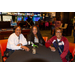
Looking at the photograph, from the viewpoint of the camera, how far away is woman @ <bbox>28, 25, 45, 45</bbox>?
2814 millimetres

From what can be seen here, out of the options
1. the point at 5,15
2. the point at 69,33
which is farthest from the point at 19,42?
the point at 5,15

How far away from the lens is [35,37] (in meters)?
2.89

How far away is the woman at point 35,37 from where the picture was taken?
9.23ft

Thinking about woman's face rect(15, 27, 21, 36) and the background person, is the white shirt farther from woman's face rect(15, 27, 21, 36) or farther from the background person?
the background person

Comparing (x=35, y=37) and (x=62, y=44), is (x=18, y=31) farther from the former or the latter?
(x=62, y=44)

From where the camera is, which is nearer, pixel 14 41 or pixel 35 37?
pixel 14 41

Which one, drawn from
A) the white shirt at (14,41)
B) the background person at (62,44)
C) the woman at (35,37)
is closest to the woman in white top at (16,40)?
the white shirt at (14,41)

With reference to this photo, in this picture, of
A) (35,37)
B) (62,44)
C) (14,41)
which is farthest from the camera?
(35,37)

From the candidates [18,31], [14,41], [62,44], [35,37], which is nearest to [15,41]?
[14,41]

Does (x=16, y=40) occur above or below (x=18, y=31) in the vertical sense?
below

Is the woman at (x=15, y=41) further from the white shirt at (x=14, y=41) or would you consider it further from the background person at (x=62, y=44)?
the background person at (x=62, y=44)

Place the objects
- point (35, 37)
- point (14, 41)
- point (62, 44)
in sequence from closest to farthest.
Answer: point (62, 44)
point (14, 41)
point (35, 37)

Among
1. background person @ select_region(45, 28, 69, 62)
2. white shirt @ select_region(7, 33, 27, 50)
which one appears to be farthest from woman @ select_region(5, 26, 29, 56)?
background person @ select_region(45, 28, 69, 62)

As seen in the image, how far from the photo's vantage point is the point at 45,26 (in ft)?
35.3
